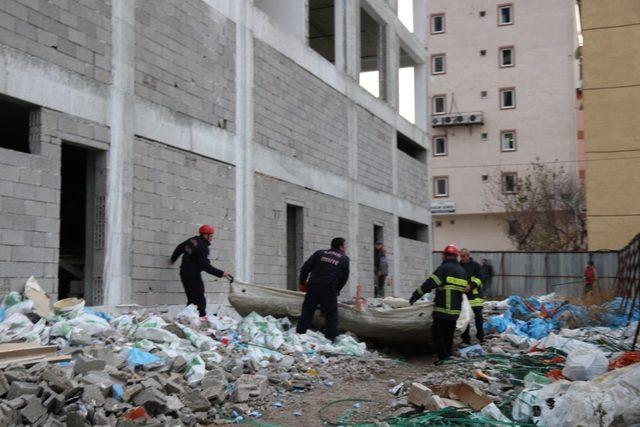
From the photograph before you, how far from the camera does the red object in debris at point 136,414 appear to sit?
239 inches

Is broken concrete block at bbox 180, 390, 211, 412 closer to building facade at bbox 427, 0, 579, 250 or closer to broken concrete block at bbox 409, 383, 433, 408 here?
broken concrete block at bbox 409, 383, 433, 408

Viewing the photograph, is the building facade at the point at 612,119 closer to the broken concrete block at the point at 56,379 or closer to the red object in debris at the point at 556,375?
the red object in debris at the point at 556,375

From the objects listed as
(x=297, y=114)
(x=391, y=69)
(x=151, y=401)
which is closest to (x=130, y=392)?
(x=151, y=401)

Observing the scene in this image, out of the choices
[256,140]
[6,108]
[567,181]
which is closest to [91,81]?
[6,108]

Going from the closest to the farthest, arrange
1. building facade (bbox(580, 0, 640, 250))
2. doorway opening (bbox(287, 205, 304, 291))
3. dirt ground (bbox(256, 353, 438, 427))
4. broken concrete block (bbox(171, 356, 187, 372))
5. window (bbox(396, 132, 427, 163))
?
dirt ground (bbox(256, 353, 438, 427)) → broken concrete block (bbox(171, 356, 187, 372)) → doorway opening (bbox(287, 205, 304, 291)) → building facade (bbox(580, 0, 640, 250)) → window (bbox(396, 132, 427, 163))

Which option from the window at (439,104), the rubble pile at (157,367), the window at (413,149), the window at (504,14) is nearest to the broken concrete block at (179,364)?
the rubble pile at (157,367)

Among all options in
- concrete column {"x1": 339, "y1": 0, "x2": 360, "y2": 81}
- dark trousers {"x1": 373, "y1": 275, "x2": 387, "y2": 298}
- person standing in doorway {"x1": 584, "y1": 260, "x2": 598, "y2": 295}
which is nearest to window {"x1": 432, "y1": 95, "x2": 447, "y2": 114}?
person standing in doorway {"x1": 584, "y1": 260, "x2": 598, "y2": 295}

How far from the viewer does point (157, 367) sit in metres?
7.36

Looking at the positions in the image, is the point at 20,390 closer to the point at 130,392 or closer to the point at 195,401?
the point at 130,392

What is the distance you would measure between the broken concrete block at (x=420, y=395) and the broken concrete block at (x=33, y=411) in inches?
129

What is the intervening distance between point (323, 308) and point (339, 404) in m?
3.14

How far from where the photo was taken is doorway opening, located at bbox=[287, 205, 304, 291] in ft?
51.6

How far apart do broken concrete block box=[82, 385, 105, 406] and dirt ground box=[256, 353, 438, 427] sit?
4.71 feet

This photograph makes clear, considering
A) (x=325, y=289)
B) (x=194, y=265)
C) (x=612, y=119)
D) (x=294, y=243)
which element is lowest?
(x=325, y=289)
